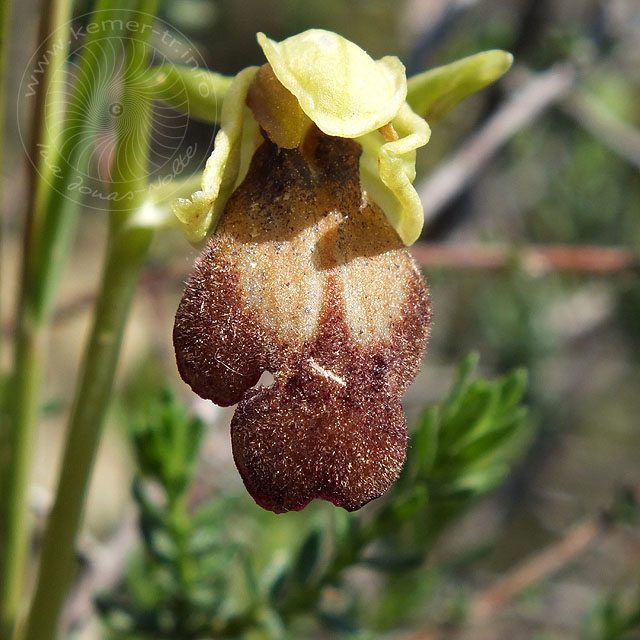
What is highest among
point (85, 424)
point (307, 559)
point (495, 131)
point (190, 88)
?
point (190, 88)

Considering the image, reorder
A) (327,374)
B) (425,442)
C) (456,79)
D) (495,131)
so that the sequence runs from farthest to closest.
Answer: (495,131) < (425,442) < (456,79) < (327,374)

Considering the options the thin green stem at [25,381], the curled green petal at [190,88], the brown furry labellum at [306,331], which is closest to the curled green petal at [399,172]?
the brown furry labellum at [306,331]

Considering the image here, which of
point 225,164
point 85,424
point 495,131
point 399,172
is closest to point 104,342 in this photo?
point 85,424

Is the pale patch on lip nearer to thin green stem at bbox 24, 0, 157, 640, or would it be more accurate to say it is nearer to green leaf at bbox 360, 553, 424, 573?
thin green stem at bbox 24, 0, 157, 640

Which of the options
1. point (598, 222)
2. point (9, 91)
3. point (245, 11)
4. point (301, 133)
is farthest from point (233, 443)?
point (245, 11)

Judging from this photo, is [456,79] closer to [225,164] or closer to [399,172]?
[399,172]

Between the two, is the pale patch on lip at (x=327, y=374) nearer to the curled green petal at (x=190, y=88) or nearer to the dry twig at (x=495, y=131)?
the curled green petal at (x=190, y=88)
